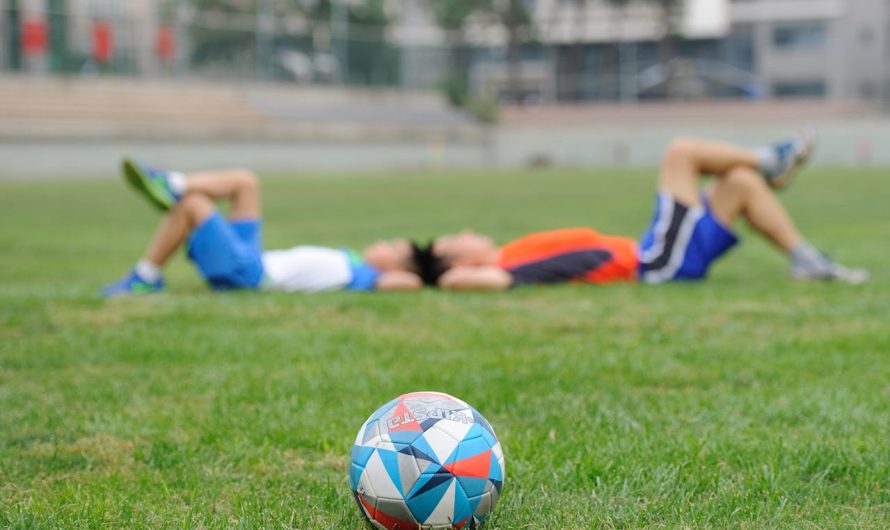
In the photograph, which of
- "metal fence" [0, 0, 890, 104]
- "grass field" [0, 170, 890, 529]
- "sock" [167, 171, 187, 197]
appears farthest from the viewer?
"metal fence" [0, 0, 890, 104]

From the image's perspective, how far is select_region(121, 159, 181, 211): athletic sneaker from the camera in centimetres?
637

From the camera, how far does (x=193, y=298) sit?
6.66m

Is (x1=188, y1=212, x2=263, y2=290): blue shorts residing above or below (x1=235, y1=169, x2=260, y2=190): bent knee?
below

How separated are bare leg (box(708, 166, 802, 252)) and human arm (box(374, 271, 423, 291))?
2.22 m

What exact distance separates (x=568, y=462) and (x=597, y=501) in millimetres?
321

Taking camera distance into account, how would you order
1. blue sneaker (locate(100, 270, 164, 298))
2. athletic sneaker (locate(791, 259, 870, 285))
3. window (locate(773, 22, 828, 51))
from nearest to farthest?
blue sneaker (locate(100, 270, 164, 298))
athletic sneaker (locate(791, 259, 870, 285))
window (locate(773, 22, 828, 51))

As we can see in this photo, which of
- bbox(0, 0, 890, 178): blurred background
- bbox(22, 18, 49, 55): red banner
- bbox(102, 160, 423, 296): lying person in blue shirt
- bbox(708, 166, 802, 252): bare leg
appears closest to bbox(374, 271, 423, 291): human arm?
bbox(102, 160, 423, 296): lying person in blue shirt

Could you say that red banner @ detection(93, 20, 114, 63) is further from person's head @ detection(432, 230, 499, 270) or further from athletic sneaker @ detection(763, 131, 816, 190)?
athletic sneaker @ detection(763, 131, 816, 190)

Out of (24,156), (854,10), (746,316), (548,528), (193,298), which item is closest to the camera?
(548,528)

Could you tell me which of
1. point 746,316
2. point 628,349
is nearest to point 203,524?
point 628,349

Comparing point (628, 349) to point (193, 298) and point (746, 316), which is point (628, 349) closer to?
point (746, 316)

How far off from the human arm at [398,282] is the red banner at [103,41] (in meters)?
31.0

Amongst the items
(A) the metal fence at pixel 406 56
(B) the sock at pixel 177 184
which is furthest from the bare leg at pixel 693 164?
(A) the metal fence at pixel 406 56

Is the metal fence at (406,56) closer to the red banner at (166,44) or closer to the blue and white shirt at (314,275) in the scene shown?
the red banner at (166,44)
